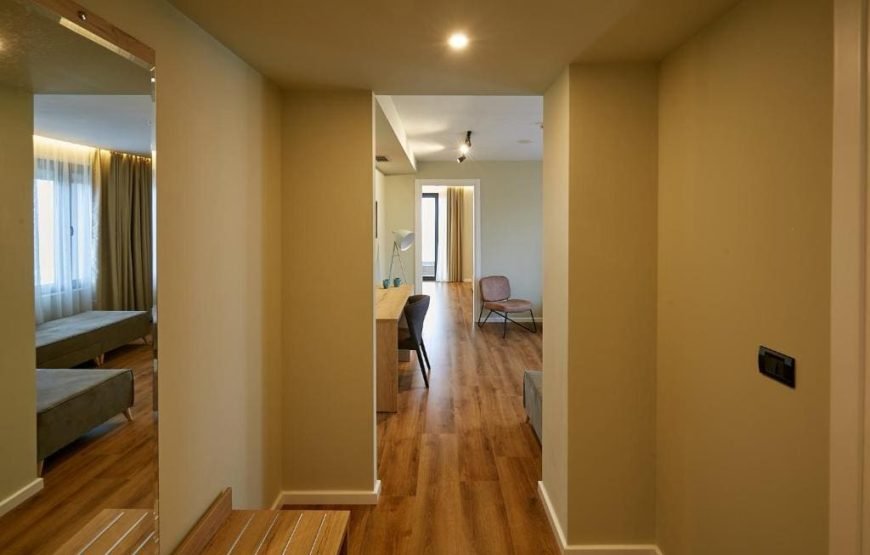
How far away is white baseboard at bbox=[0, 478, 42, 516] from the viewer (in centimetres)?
100

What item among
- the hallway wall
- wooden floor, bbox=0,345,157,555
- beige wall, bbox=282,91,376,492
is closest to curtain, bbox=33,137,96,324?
wooden floor, bbox=0,345,157,555

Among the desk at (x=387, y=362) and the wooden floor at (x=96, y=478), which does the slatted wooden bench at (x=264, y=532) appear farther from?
the desk at (x=387, y=362)

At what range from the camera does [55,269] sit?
43.9 inches

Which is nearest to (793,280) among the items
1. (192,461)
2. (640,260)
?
(640,260)

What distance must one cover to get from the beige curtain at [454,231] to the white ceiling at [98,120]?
12.3 m

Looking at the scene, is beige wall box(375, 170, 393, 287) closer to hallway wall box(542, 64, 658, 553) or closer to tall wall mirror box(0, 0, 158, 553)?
hallway wall box(542, 64, 658, 553)

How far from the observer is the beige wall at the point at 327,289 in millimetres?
2619

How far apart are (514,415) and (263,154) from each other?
2.77 m

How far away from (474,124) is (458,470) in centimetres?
326

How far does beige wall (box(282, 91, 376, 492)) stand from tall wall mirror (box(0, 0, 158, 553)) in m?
1.14

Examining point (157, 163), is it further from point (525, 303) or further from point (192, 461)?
point (525, 303)

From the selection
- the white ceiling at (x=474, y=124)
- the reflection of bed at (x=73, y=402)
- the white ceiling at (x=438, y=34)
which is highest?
the white ceiling at (x=474, y=124)

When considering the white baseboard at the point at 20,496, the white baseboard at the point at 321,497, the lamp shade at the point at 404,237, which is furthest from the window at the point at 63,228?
the lamp shade at the point at 404,237

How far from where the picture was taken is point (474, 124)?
5.08 m
